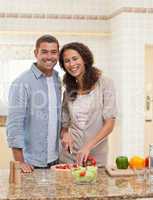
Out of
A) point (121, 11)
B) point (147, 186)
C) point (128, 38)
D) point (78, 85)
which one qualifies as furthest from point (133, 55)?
point (147, 186)

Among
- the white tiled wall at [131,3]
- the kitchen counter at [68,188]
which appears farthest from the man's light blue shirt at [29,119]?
the white tiled wall at [131,3]

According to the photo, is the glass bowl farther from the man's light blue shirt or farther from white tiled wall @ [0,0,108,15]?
white tiled wall @ [0,0,108,15]

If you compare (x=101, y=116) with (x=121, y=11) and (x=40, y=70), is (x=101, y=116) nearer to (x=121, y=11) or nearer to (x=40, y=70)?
(x=40, y=70)

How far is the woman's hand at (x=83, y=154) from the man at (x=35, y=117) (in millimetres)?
252

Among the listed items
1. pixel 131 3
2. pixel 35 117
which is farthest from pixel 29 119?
pixel 131 3

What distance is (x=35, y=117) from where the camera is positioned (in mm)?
2699

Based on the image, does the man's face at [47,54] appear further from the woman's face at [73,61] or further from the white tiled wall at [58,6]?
the white tiled wall at [58,6]

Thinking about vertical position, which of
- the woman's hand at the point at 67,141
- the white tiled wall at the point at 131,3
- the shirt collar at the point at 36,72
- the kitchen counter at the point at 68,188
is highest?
the white tiled wall at the point at 131,3

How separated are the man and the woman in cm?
8

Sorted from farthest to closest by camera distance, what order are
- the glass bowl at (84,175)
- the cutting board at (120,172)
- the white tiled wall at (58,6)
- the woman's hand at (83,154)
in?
the white tiled wall at (58,6), the woman's hand at (83,154), the cutting board at (120,172), the glass bowl at (84,175)

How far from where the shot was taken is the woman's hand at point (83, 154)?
8.25ft

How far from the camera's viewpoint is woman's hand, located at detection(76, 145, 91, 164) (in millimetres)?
2516

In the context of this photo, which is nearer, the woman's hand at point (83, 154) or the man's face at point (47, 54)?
the woman's hand at point (83, 154)

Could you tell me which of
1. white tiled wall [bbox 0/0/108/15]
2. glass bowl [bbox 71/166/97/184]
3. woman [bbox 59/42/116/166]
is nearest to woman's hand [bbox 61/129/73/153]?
woman [bbox 59/42/116/166]
